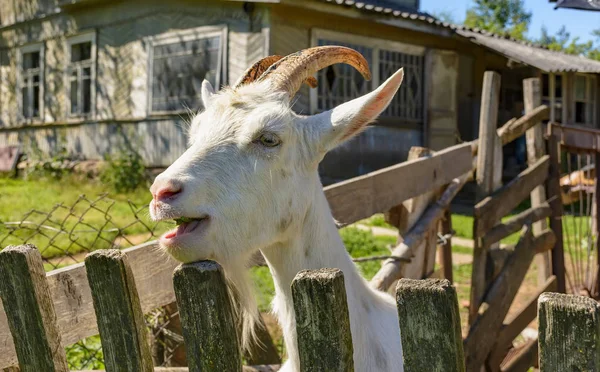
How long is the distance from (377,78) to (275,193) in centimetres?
1168

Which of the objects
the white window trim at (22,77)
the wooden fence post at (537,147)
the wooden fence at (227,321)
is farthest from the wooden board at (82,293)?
the white window trim at (22,77)

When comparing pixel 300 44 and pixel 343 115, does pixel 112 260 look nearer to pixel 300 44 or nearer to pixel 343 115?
pixel 343 115

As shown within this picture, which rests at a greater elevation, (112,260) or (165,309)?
(112,260)

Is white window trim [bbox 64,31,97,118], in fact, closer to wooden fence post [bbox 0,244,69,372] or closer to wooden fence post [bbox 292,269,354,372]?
wooden fence post [bbox 0,244,69,372]

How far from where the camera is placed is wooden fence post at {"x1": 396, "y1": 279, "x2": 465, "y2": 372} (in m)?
1.22

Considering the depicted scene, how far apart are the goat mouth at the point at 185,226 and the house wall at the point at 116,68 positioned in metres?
9.58

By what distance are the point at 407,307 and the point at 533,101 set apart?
4.36m

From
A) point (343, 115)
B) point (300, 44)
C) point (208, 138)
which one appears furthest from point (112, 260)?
point (300, 44)

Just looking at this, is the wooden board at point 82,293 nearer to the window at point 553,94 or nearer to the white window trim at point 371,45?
the white window trim at point 371,45

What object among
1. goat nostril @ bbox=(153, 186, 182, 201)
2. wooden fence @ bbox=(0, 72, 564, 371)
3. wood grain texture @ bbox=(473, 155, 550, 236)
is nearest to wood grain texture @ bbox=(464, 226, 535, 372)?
wooden fence @ bbox=(0, 72, 564, 371)

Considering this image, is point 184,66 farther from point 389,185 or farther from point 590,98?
point 590,98

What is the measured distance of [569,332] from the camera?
1.15 m

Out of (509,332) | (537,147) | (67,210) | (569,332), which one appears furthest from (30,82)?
(569,332)

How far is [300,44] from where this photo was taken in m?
12.4
